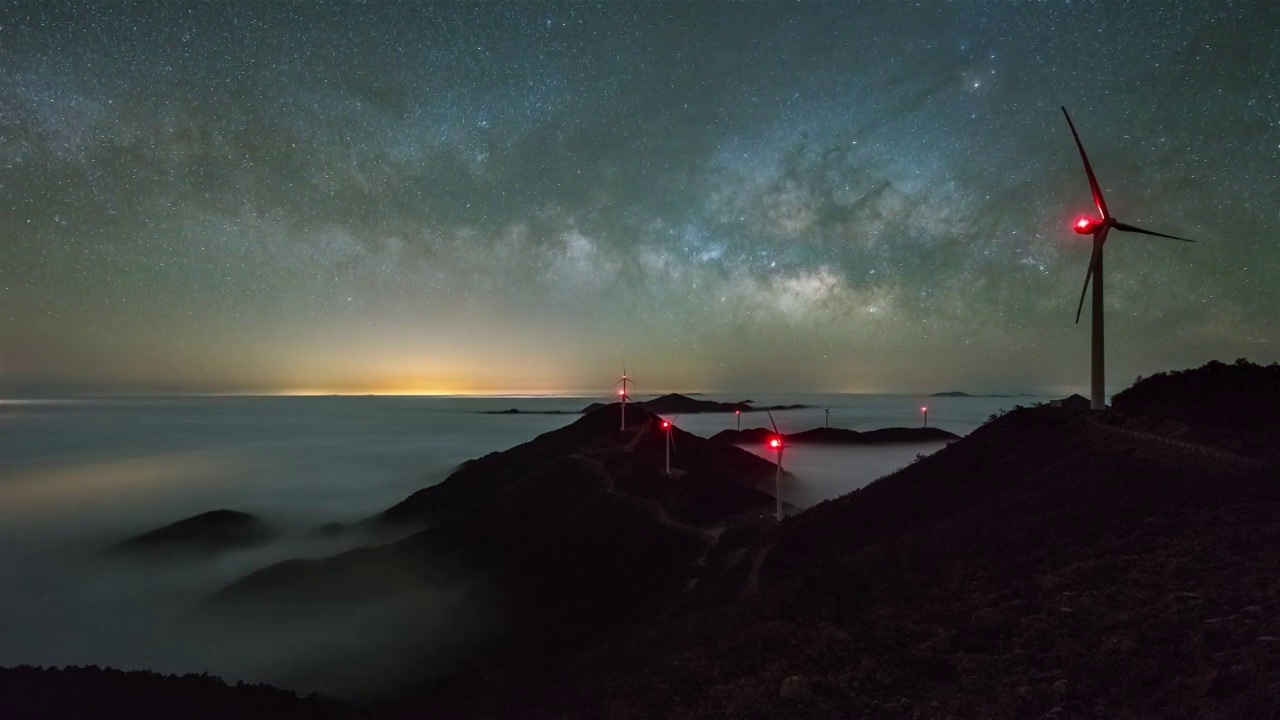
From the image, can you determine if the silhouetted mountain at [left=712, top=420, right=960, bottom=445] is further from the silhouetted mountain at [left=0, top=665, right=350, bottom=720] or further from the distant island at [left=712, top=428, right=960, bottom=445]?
the silhouetted mountain at [left=0, top=665, right=350, bottom=720]

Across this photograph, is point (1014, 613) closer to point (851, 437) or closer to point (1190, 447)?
point (1190, 447)

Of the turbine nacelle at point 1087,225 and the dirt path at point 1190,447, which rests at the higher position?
the turbine nacelle at point 1087,225

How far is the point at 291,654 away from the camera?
1373 inches

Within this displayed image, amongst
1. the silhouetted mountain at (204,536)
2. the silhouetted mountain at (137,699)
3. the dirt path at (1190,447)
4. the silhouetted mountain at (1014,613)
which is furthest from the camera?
the silhouetted mountain at (204,536)

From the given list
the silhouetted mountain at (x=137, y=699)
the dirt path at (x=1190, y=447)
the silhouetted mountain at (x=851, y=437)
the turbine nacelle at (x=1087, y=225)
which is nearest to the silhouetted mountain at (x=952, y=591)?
the dirt path at (x=1190, y=447)

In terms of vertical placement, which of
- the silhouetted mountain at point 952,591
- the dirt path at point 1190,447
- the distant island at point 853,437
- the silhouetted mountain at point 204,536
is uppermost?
the dirt path at point 1190,447

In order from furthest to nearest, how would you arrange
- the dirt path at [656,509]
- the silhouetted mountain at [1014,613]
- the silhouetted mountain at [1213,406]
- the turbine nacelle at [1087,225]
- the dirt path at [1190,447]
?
the dirt path at [656,509] < the turbine nacelle at [1087,225] < the silhouetted mountain at [1213,406] < the dirt path at [1190,447] < the silhouetted mountain at [1014,613]

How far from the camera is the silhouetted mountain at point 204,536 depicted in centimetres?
5869

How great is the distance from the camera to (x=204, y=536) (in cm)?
6066

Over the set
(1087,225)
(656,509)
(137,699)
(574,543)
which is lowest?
(137,699)

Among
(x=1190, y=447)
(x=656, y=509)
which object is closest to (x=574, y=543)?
(x=656, y=509)

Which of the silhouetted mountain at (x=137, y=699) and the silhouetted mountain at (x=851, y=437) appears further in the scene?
the silhouetted mountain at (x=851, y=437)

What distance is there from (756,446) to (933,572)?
92.8 m

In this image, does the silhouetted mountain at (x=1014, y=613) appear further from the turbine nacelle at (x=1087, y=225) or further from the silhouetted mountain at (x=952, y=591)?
the turbine nacelle at (x=1087, y=225)
